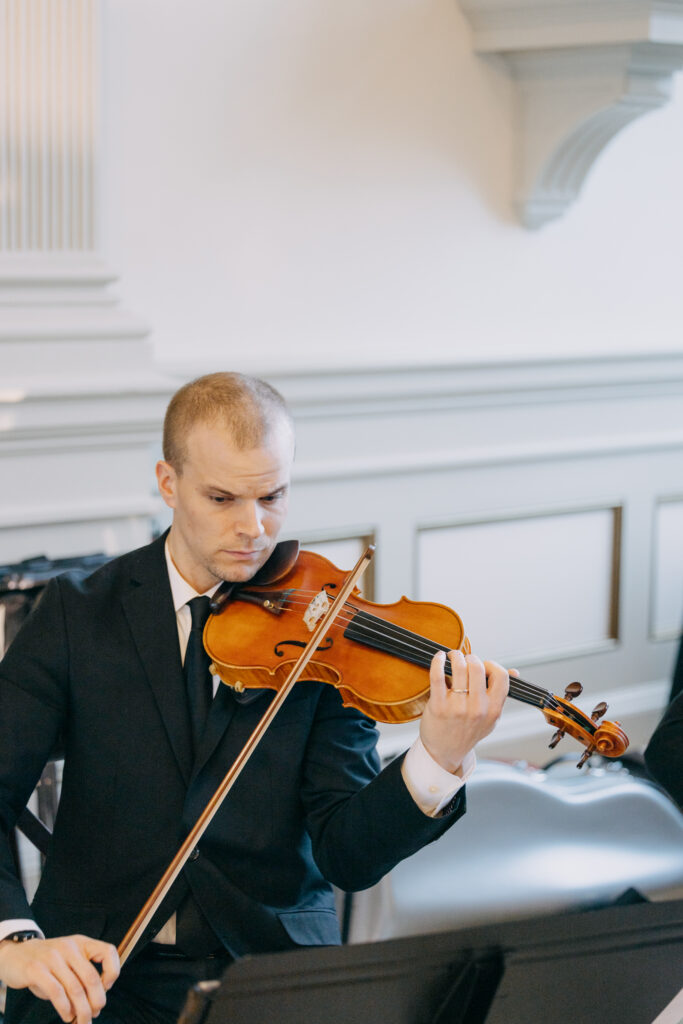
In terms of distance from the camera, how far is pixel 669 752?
146cm

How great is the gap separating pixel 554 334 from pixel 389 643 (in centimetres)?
188

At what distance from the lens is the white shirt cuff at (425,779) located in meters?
1.22

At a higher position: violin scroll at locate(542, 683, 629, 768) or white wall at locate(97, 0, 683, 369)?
white wall at locate(97, 0, 683, 369)

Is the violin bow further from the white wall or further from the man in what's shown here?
the white wall

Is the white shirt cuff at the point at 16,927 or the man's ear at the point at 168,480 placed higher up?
the man's ear at the point at 168,480

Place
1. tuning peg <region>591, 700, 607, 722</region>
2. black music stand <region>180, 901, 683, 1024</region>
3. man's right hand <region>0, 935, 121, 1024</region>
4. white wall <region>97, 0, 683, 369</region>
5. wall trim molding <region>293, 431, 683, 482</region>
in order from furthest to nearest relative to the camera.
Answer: wall trim molding <region>293, 431, 683, 482</region> < white wall <region>97, 0, 683, 369</region> < tuning peg <region>591, 700, 607, 722</region> < man's right hand <region>0, 935, 121, 1024</region> < black music stand <region>180, 901, 683, 1024</region>

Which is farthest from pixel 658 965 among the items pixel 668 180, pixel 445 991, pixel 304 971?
pixel 668 180

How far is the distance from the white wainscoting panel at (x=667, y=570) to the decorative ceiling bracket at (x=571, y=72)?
36.6 inches

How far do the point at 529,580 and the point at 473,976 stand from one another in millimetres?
2261

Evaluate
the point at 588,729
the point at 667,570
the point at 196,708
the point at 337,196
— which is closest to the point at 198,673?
the point at 196,708

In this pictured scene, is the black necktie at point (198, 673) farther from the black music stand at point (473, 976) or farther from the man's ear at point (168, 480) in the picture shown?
the black music stand at point (473, 976)

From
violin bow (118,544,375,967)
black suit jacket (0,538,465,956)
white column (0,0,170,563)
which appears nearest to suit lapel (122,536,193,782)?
black suit jacket (0,538,465,956)

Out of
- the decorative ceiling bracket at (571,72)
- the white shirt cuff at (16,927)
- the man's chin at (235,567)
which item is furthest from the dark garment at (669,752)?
the decorative ceiling bracket at (571,72)

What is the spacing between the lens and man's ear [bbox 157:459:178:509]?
1.38 metres
